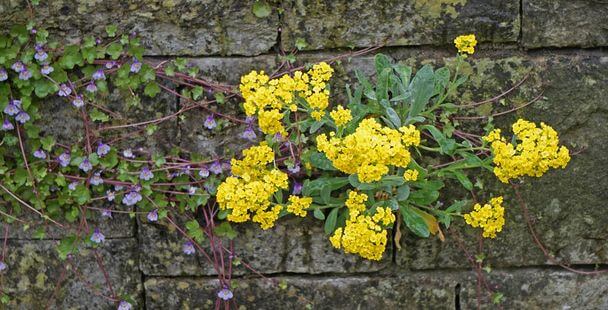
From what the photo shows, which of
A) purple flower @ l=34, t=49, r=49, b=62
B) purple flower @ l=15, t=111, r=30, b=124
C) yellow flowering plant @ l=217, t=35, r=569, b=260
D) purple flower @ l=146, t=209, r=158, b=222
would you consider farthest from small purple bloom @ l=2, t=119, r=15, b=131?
yellow flowering plant @ l=217, t=35, r=569, b=260

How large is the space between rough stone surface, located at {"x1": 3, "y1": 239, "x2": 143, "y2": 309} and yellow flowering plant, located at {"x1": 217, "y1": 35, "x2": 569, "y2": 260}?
47cm

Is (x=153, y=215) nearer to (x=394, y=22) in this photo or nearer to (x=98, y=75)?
(x=98, y=75)

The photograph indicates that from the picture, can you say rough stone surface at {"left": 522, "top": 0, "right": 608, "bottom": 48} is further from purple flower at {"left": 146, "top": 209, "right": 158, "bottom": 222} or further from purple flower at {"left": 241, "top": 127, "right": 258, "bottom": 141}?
purple flower at {"left": 146, "top": 209, "right": 158, "bottom": 222}

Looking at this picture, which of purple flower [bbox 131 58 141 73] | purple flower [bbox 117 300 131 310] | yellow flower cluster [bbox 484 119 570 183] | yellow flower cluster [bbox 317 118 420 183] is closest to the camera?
yellow flower cluster [bbox 317 118 420 183]

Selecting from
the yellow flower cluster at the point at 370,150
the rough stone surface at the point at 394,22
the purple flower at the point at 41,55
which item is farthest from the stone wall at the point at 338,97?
the yellow flower cluster at the point at 370,150

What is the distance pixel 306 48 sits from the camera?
2.71m

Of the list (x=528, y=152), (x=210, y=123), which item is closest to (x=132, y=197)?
(x=210, y=123)

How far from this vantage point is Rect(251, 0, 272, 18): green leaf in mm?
2676

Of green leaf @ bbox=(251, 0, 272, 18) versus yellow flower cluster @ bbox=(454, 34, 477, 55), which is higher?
green leaf @ bbox=(251, 0, 272, 18)

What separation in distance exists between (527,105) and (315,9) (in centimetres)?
85

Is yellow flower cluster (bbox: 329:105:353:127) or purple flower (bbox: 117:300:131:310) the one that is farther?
purple flower (bbox: 117:300:131:310)

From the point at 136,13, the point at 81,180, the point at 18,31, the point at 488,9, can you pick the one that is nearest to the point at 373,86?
the point at 488,9

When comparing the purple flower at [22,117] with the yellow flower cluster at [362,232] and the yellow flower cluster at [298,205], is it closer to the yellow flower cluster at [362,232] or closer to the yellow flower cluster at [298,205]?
the yellow flower cluster at [298,205]

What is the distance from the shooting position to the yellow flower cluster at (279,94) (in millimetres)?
2422
